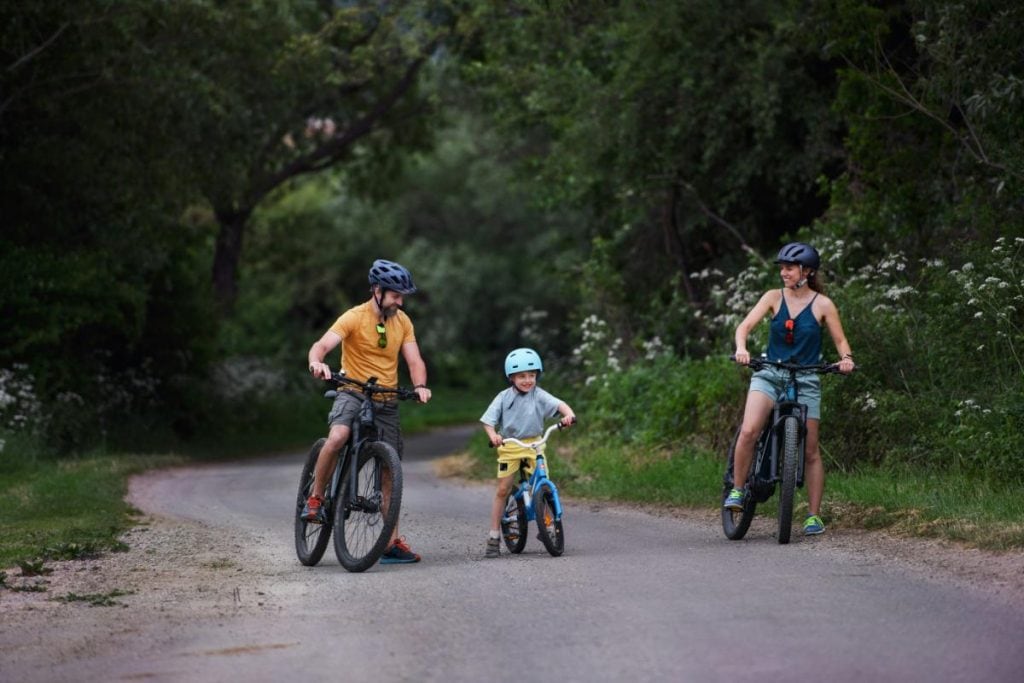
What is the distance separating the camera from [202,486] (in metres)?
19.2

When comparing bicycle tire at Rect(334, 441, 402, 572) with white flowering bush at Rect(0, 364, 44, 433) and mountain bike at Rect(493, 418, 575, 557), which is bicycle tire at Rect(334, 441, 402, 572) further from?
white flowering bush at Rect(0, 364, 44, 433)

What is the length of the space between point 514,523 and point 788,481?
1.85 meters

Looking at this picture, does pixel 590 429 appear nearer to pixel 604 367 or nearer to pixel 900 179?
pixel 604 367

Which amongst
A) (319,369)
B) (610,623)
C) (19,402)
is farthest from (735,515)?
(19,402)

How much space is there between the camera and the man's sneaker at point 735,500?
11.2 metres

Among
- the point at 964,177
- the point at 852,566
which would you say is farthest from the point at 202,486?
the point at 852,566

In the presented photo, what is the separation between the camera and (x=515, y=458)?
35.9ft

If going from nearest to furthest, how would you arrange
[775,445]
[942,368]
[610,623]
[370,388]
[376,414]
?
[610,623], [370,388], [376,414], [775,445], [942,368]

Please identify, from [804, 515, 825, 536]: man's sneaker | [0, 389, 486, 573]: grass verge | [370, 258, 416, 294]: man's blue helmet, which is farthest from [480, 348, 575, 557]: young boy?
[0, 389, 486, 573]: grass verge

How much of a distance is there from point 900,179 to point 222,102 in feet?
Answer: 38.3

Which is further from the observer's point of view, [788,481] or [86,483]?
[86,483]

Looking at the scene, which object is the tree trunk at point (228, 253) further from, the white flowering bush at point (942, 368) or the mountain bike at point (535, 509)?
the mountain bike at point (535, 509)

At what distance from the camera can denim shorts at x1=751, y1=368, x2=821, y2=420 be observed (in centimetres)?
1133

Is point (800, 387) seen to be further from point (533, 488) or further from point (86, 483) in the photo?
point (86, 483)
